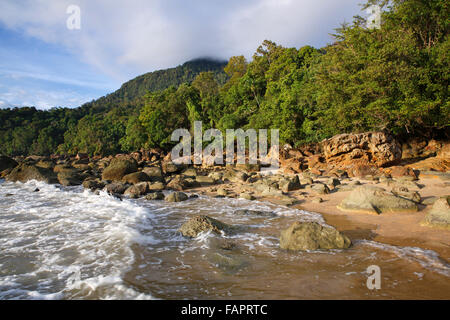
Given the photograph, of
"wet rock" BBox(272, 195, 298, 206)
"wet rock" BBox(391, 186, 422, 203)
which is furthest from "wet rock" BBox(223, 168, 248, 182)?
"wet rock" BBox(391, 186, 422, 203)

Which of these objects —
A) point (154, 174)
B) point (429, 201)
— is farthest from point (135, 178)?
point (429, 201)

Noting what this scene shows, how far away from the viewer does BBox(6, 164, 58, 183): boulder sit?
19.3 meters

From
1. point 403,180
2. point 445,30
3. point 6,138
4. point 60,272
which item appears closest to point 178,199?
point 60,272

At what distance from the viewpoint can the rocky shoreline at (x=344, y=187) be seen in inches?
241

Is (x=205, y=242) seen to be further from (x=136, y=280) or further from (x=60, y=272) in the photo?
(x=60, y=272)

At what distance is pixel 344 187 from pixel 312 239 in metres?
7.02

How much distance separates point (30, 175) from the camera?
1975 centimetres

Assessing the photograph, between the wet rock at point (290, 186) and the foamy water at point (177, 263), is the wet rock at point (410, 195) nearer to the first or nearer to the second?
the foamy water at point (177, 263)

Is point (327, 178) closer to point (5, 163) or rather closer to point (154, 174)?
point (154, 174)

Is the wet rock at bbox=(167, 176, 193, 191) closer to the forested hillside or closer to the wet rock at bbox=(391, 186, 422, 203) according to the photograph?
the wet rock at bbox=(391, 186, 422, 203)

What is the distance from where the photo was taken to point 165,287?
4324 millimetres
